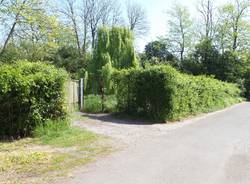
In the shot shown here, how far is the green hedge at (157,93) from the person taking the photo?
14297 millimetres

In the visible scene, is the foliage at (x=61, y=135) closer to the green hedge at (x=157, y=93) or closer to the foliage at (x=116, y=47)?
the green hedge at (x=157, y=93)

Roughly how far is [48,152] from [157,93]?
7.28 m

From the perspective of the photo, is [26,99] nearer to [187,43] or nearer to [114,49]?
[114,49]

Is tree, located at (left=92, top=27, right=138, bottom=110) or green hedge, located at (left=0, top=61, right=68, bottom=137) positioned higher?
tree, located at (left=92, top=27, right=138, bottom=110)

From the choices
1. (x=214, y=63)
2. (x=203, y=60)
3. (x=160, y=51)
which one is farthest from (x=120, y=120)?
(x=160, y=51)

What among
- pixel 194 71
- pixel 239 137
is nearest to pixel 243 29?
pixel 194 71

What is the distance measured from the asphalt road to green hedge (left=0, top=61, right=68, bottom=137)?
222cm

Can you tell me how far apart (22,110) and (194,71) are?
3721 cm

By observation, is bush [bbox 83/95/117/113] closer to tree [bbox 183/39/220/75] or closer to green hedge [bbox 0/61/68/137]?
green hedge [bbox 0/61/68/137]

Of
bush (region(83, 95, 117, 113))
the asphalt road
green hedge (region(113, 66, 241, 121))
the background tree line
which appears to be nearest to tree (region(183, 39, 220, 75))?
the background tree line

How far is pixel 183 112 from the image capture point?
52.1 ft

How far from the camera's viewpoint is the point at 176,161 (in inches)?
293

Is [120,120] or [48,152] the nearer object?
[48,152]

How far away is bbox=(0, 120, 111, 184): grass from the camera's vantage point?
6.25 meters
